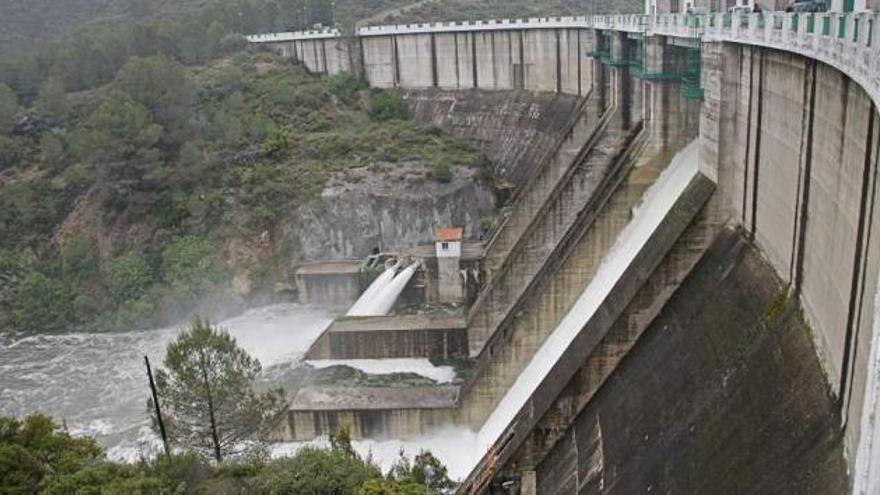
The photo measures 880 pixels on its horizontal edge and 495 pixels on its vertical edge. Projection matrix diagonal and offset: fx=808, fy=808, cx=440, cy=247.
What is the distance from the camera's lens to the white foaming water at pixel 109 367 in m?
23.1

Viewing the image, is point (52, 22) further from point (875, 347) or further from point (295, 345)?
point (875, 347)

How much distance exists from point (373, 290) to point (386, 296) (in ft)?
2.83

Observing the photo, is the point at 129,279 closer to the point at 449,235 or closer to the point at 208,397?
the point at 449,235

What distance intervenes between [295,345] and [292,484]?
14.1 meters

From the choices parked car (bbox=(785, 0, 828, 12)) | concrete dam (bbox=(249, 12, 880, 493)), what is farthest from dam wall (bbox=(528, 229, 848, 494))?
parked car (bbox=(785, 0, 828, 12))

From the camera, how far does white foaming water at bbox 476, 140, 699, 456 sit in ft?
56.6

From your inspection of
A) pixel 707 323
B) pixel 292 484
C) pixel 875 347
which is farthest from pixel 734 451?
pixel 292 484

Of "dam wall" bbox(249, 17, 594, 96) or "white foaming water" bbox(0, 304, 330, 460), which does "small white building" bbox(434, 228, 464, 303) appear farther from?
"dam wall" bbox(249, 17, 594, 96)

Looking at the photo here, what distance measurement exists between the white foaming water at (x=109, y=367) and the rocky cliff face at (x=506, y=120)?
1097 centimetres

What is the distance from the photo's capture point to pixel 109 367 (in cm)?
2742

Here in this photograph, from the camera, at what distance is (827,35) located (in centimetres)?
843

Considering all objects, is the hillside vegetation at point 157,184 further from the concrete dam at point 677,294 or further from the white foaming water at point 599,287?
the white foaming water at point 599,287

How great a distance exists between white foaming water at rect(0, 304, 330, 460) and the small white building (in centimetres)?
436

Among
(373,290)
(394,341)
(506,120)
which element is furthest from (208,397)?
(506,120)
